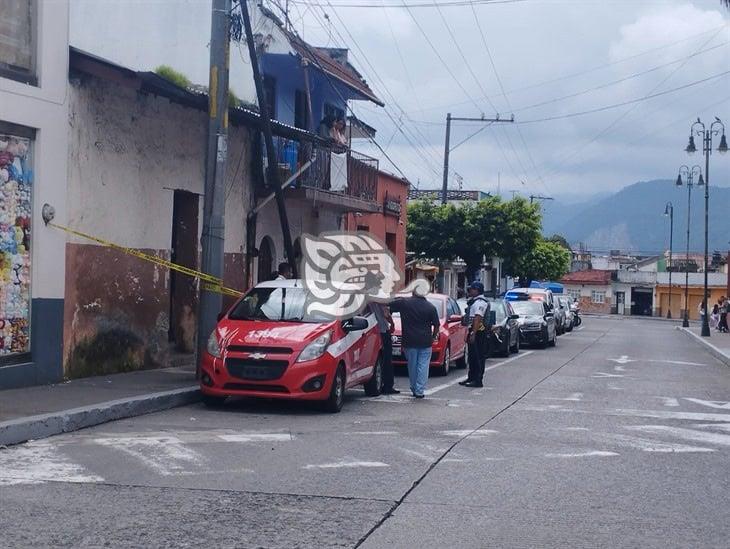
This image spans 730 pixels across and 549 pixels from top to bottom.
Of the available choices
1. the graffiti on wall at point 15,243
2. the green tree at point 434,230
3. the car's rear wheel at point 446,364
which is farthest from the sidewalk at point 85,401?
the green tree at point 434,230

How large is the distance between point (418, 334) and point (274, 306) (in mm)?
2425

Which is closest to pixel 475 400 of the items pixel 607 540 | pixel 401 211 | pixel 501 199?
pixel 607 540

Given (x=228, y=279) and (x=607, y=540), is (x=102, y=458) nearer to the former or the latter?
(x=607, y=540)

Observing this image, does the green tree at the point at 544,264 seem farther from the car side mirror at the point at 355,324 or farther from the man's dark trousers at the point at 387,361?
the car side mirror at the point at 355,324

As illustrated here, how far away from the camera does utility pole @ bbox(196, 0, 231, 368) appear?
15117mm

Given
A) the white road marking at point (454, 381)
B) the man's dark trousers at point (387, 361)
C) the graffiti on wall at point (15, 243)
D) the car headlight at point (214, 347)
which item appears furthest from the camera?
the white road marking at point (454, 381)

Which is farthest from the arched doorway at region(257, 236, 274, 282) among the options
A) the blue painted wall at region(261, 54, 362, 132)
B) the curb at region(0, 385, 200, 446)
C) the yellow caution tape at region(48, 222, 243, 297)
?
the curb at region(0, 385, 200, 446)

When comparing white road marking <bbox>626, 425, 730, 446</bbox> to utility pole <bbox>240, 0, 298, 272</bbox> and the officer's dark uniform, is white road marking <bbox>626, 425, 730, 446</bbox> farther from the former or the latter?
utility pole <bbox>240, 0, 298, 272</bbox>

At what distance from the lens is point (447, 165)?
40094mm

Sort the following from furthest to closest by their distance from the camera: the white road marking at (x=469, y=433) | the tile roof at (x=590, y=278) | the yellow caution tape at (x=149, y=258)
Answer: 1. the tile roof at (x=590, y=278)
2. the yellow caution tape at (x=149, y=258)
3. the white road marking at (x=469, y=433)

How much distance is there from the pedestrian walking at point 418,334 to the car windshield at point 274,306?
1778 millimetres

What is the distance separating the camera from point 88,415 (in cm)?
1144

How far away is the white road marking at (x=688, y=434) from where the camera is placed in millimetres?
11684

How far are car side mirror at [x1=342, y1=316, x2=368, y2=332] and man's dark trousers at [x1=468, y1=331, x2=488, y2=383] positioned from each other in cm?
361
